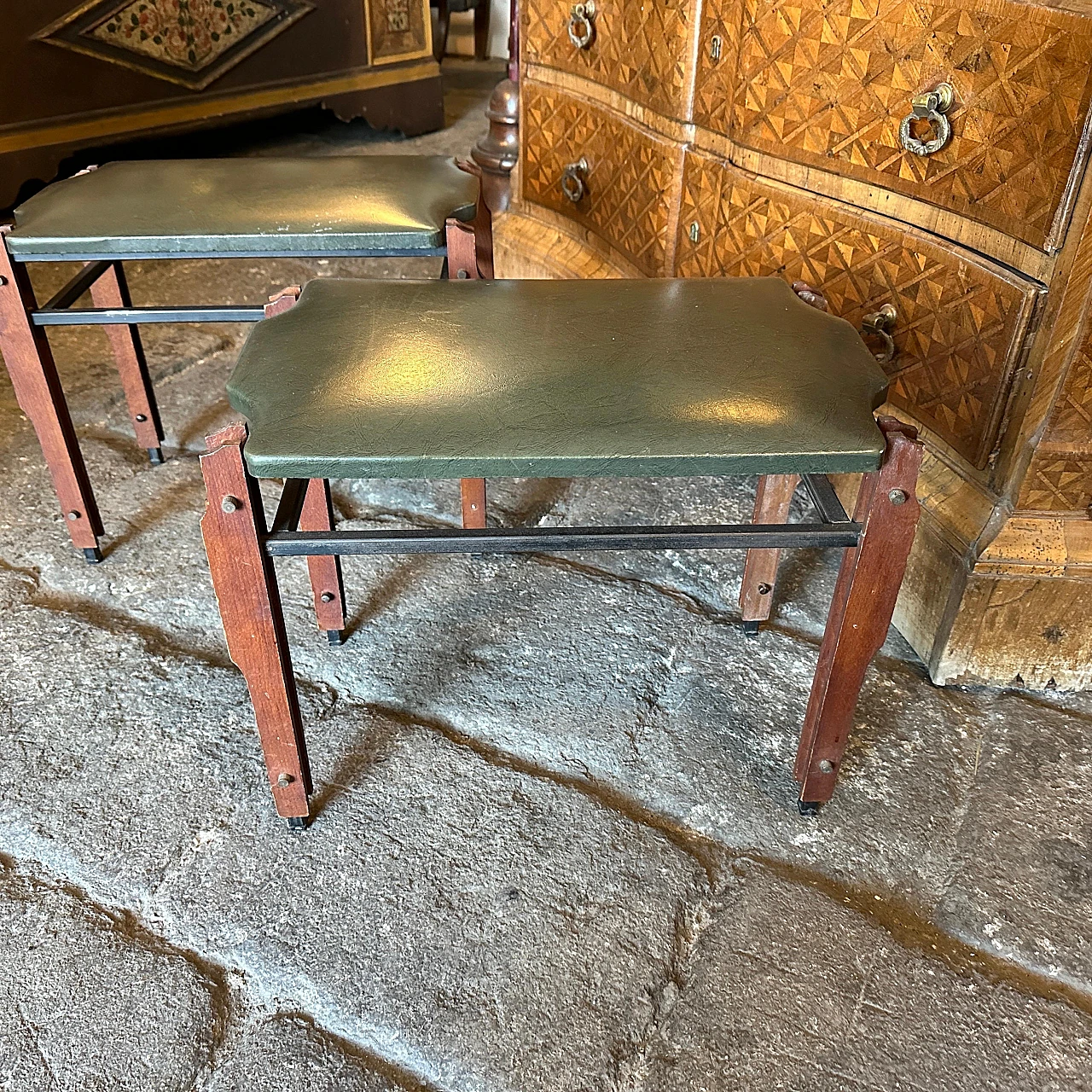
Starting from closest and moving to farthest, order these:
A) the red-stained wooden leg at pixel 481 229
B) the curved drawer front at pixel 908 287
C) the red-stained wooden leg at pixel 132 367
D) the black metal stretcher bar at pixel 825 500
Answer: the black metal stretcher bar at pixel 825 500
the curved drawer front at pixel 908 287
the red-stained wooden leg at pixel 481 229
the red-stained wooden leg at pixel 132 367

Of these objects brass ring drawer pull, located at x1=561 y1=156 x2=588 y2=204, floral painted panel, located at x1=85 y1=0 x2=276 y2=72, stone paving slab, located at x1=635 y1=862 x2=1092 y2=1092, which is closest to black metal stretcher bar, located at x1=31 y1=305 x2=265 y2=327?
brass ring drawer pull, located at x1=561 y1=156 x2=588 y2=204

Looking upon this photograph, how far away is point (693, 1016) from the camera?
1025mm

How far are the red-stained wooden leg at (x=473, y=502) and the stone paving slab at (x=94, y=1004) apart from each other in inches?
32.1

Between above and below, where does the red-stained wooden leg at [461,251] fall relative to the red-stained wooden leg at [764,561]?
above

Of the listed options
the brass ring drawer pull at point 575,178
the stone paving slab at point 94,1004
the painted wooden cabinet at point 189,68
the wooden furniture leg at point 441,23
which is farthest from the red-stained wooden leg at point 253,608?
the wooden furniture leg at point 441,23

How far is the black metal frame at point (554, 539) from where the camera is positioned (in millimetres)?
1008

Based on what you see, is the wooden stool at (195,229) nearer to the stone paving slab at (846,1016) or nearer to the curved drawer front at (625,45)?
the curved drawer front at (625,45)

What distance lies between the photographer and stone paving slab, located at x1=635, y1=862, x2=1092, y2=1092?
0.97m

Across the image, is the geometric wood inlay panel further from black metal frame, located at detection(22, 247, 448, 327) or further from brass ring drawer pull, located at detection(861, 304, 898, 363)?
black metal frame, located at detection(22, 247, 448, 327)

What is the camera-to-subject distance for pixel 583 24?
1.95 m

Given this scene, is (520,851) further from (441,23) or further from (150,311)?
(441,23)

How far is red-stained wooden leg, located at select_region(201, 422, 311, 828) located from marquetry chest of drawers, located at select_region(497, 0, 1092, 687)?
916mm

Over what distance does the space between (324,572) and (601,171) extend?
1.10 metres

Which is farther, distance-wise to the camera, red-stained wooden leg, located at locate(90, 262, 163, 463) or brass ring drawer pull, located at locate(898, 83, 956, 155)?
red-stained wooden leg, located at locate(90, 262, 163, 463)
